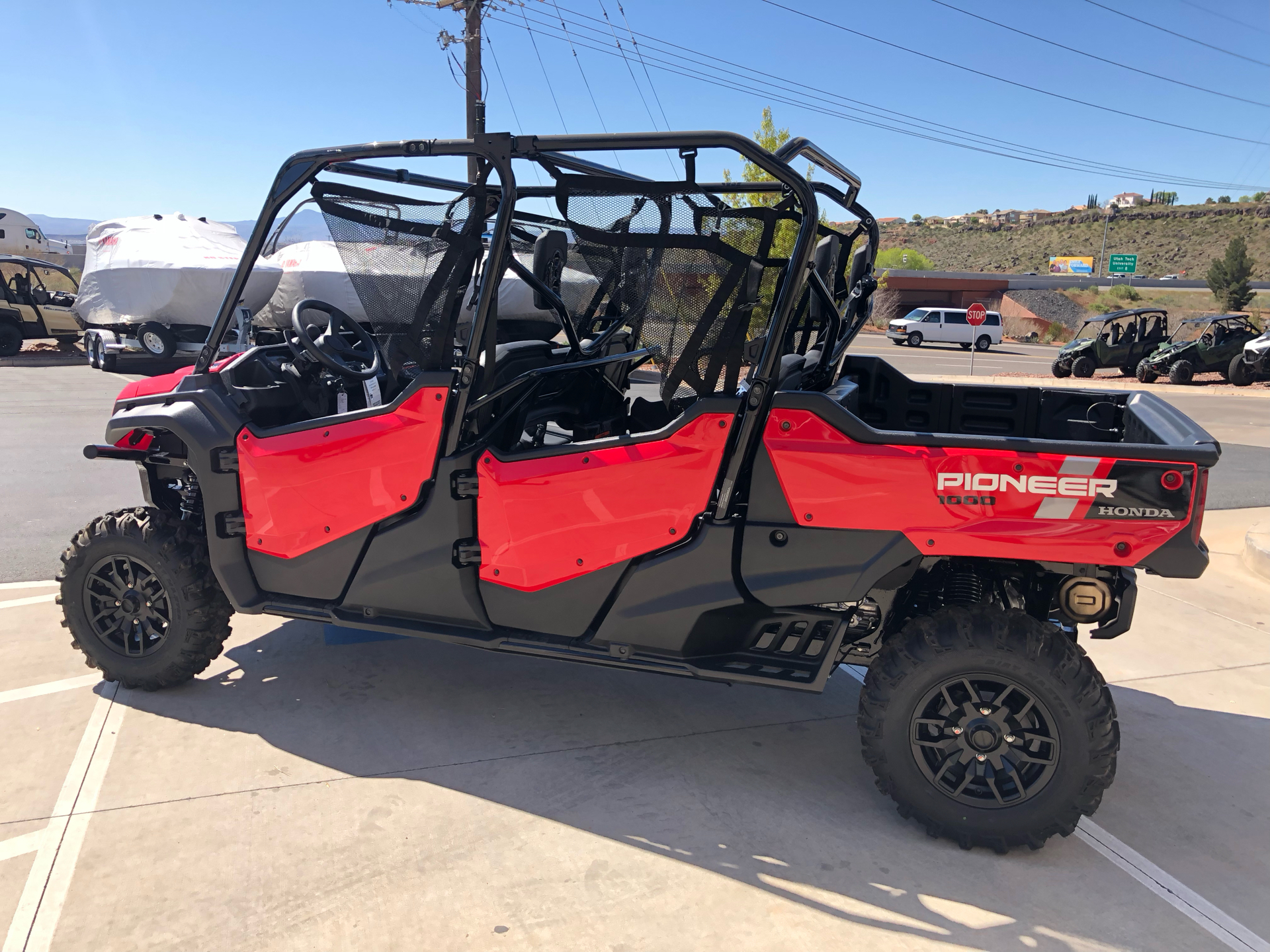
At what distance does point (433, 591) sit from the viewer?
3.41 metres

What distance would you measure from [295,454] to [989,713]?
2714mm

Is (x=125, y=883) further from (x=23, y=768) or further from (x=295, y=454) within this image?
(x=295, y=454)

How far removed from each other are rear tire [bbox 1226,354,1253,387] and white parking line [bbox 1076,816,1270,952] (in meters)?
20.2

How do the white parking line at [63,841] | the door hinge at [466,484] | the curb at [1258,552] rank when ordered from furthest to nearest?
the curb at [1258,552], the door hinge at [466,484], the white parking line at [63,841]

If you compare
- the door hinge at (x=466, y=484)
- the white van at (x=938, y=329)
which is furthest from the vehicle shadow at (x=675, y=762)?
the white van at (x=938, y=329)

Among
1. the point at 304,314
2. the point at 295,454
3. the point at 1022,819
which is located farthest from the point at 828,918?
the point at 304,314

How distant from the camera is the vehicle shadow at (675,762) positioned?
263 cm

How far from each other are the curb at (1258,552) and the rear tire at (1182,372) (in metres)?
15.4

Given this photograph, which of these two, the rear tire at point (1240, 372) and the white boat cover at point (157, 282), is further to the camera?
the rear tire at point (1240, 372)

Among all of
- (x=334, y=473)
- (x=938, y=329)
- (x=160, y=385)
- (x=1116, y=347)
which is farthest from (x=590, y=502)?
(x=938, y=329)

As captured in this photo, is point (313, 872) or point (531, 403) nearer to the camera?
point (313, 872)

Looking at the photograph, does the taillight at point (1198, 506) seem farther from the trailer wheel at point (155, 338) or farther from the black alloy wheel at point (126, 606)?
the trailer wheel at point (155, 338)

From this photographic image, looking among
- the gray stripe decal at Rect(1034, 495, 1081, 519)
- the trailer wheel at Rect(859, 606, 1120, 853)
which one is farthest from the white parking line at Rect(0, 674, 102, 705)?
the gray stripe decal at Rect(1034, 495, 1081, 519)

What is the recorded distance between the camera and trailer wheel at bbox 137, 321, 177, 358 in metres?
16.9
